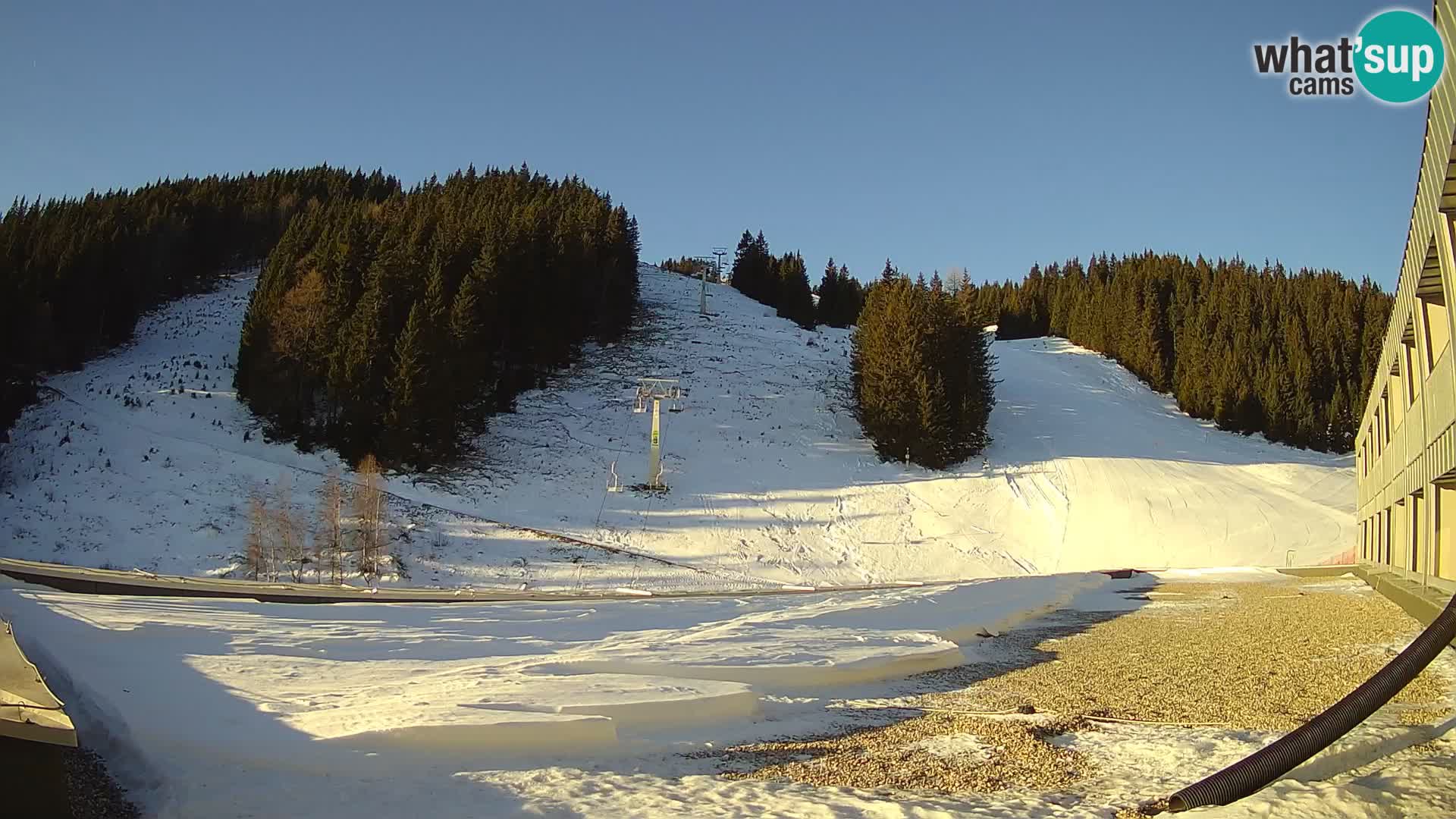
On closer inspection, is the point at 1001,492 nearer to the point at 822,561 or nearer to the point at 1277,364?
the point at 822,561

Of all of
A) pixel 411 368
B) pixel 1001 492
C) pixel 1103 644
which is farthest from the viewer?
pixel 1001 492

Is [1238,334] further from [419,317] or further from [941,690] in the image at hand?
[941,690]

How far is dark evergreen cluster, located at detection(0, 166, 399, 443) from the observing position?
A: 35906mm

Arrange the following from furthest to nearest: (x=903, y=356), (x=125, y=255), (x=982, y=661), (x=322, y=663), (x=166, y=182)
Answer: (x=166, y=182)
(x=125, y=255)
(x=903, y=356)
(x=982, y=661)
(x=322, y=663)

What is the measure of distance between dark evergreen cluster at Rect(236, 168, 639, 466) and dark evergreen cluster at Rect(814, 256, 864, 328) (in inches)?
797

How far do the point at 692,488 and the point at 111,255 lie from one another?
→ 33055mm

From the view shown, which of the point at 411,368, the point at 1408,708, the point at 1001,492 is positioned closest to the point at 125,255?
the point at 411,368

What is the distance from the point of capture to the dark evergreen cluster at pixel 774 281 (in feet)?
233

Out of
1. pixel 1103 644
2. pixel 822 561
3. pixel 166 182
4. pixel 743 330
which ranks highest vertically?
pixel 166 182

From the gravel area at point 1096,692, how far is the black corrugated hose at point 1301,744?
1.00 meters

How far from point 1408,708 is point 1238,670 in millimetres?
2830

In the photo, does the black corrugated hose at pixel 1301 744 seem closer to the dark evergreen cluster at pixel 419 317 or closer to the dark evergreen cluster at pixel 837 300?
the dark evergreen cluster at pixel 419 317

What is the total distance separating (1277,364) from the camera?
53719 millimetres

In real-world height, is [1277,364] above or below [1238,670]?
above
